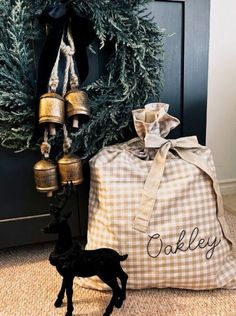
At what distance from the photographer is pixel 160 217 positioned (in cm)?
71

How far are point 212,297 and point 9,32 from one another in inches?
32.8

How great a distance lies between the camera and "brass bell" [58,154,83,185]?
74cm

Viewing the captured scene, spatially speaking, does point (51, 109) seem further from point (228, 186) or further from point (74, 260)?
point (228, 186)

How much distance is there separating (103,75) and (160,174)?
345 millimetres

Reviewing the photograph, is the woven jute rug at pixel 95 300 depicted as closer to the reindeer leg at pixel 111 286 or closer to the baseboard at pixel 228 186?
the reindeer leg at pixel 111 286

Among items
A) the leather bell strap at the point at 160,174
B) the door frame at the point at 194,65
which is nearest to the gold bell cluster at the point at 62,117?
the leather bell strap at the point at 160,174

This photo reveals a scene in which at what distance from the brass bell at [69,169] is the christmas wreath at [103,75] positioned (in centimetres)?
6

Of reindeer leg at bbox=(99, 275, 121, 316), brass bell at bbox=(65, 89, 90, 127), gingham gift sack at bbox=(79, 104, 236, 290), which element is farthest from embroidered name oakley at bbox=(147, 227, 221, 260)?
brass bell at bbox=(65, 89, 90, 127)

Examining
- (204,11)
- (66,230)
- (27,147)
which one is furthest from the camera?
(204,11)

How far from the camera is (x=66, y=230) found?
2.18ft

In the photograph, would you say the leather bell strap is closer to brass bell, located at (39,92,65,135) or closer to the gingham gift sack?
the gingham gift sack

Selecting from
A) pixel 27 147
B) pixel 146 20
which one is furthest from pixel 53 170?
pixel 146 20

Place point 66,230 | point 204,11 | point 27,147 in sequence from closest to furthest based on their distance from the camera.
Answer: point 66,230 → point 27,147 → point 204,11

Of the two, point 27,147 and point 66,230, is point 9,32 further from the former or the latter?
point 66,230
